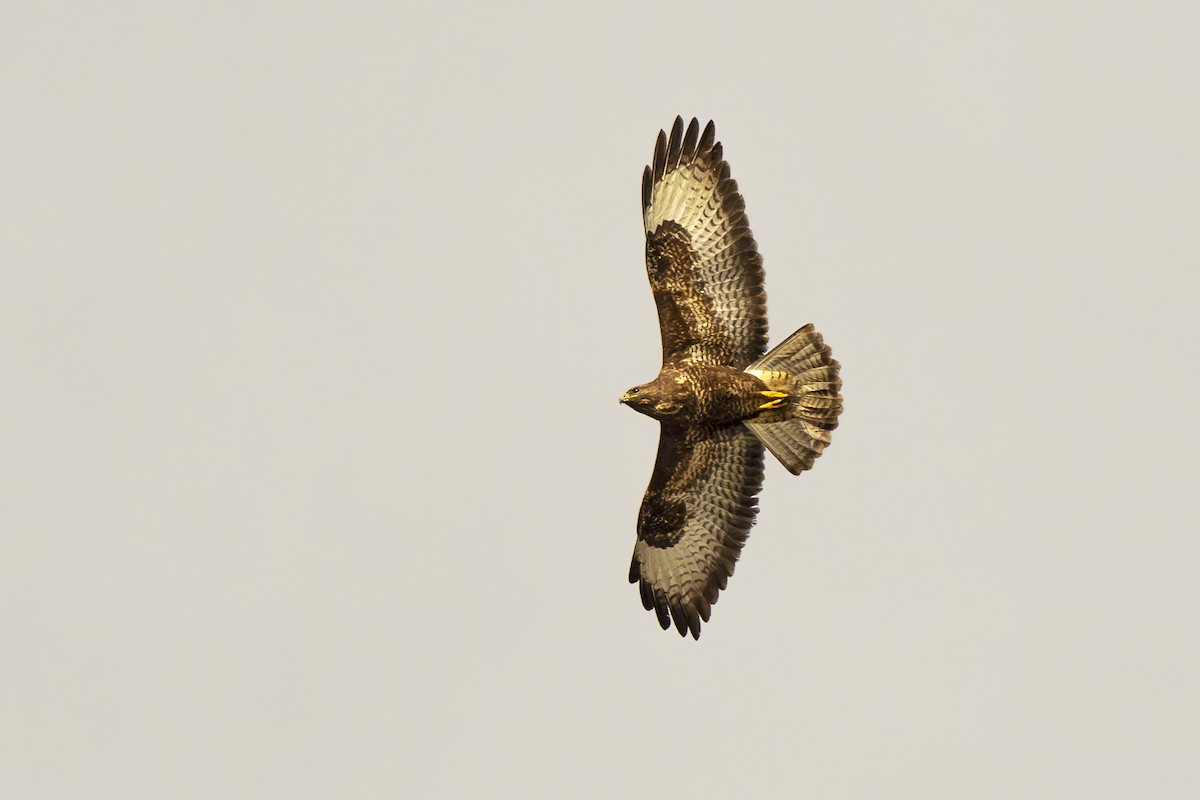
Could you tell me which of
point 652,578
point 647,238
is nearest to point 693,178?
point 647,238

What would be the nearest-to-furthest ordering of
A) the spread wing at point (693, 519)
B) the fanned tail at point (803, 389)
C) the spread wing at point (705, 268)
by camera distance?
1. the fanned tail at point (803, 389)
2. the spread wing at point (705, 268)
3. the spread wing at point (693, 519)

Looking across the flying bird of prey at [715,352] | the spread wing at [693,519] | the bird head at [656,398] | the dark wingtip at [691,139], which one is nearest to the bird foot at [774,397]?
the flying bird of prey at [715,352]

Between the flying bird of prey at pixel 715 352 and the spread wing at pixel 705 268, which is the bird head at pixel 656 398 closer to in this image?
the flying bird of prey at pixel 715 352

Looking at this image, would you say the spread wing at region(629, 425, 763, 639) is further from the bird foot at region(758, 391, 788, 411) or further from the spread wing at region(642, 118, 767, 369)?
the spread wing at region(642, 118, 767, 369)

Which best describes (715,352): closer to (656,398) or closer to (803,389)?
(656,398)

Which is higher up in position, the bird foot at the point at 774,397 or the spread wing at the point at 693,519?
the bird foot at the point at 774,397

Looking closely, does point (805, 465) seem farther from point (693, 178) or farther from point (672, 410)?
point (693, 178)
